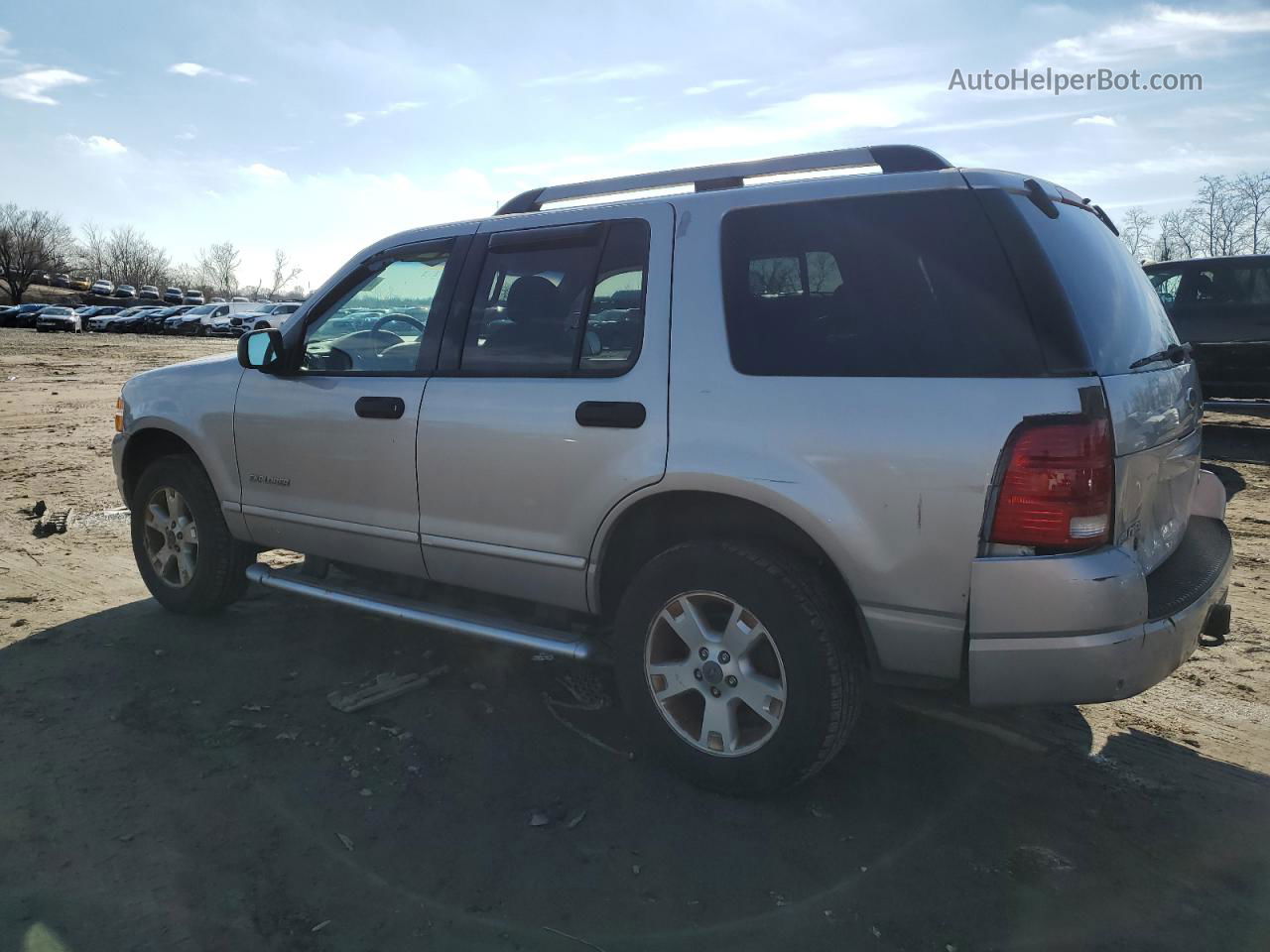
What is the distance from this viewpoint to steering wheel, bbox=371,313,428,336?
3873 mm

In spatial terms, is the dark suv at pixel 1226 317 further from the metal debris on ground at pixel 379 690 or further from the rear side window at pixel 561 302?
the metal debris on ground at pixel 379 690

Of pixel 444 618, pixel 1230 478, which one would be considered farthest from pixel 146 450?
pixel 1230 478

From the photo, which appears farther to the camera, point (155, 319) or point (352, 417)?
point (155, 319)

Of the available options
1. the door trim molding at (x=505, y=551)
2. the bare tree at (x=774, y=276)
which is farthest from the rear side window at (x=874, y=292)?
the door trim molding at (x=505, y=551)

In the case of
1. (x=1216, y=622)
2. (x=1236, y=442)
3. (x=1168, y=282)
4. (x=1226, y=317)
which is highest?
(x=1168, y=282)

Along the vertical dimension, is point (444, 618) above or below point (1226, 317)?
below

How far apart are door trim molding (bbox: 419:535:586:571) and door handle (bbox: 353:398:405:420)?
0.52m

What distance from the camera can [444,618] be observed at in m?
3.65

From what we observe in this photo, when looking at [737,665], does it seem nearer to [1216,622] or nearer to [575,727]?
[575,727]

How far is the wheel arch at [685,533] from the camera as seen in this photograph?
293cm

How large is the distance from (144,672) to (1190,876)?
4101 mm

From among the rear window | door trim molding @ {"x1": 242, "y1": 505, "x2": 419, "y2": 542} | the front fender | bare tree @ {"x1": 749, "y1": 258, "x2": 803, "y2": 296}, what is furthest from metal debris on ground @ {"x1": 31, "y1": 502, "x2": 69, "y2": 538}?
the rear window

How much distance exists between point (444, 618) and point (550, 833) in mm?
1069

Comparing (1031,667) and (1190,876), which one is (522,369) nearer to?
(1031,667)
